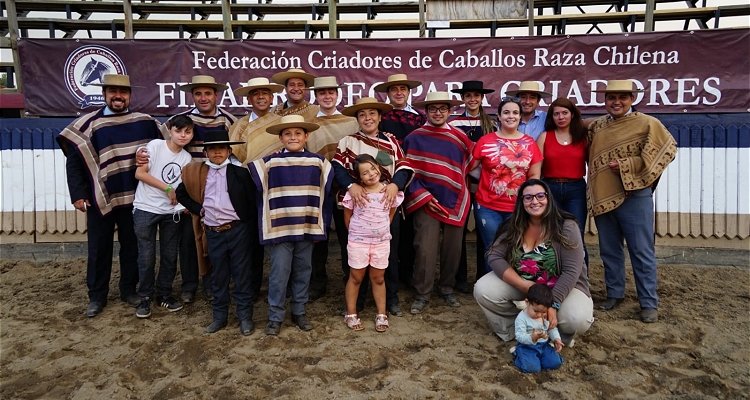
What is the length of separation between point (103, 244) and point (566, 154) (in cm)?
408

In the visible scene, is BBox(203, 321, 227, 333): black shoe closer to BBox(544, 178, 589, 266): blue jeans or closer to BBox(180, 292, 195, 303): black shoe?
BBox(180, 292, 195, 303): black shoe

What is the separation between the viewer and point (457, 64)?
636cm

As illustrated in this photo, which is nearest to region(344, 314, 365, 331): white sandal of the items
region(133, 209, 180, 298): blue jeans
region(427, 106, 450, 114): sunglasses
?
region(133, 209, 180, 298): blue jeans

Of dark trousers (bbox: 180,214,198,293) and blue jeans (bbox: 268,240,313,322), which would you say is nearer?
blue jeans (bbox: 268,240,313,322)

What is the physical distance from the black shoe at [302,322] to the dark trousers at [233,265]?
1.13 ft

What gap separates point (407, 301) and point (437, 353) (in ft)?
3.74

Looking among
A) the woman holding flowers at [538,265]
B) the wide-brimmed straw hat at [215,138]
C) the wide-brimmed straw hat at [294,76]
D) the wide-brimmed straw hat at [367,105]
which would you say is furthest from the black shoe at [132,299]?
the woman holding flowers at [538,265]

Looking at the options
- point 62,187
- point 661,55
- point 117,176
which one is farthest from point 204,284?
point 661,55

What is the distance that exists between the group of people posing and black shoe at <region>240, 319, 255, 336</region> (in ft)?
0.06

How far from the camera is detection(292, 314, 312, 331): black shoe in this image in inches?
153

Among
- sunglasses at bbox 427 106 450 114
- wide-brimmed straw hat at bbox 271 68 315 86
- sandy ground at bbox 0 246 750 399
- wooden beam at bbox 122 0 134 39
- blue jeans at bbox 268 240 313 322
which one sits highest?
wooden beam at bbox 122 0 134 39

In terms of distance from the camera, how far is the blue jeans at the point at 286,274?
12.5 ft

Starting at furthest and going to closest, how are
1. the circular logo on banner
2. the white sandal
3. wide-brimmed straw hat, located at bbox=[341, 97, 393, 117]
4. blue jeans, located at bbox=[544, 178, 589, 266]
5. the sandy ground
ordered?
the circular logo on banner → blue jeans, located at bbox=[544, 178, 589, 266] → wide-brimmed straw hat, located at bbox=[341, 97, 393, 117] → the white sandal → the sandy ground

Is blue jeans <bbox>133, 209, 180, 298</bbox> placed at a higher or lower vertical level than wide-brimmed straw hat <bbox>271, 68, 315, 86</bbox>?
lower
